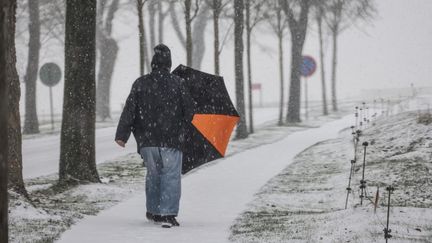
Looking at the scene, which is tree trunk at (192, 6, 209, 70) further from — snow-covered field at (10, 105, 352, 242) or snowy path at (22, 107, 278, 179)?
snow-covered field at (10, 105, 352, 242)

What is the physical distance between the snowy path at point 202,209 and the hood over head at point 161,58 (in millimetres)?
1803

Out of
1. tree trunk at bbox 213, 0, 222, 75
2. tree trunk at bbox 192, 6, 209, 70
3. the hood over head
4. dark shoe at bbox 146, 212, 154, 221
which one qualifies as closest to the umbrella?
the hood over head

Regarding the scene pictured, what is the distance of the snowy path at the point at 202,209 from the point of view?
6.48 meters

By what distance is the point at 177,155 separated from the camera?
7062 mm

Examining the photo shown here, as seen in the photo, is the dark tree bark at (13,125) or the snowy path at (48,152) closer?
the dark tree bark at (13,125)

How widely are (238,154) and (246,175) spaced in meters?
4.33

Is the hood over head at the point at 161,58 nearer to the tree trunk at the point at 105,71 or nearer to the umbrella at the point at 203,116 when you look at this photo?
the umbrella at the point at 203,116

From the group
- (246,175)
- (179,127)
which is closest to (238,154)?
(246,175)

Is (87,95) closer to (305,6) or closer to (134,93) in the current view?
(134,93)

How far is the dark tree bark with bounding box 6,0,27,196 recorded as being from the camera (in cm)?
838

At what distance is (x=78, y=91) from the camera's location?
34.0 ft

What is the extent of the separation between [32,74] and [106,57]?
28.0 ft

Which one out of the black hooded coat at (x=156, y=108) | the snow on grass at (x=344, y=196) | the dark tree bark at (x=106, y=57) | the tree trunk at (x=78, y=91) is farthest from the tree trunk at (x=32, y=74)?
the black hooded coat at (x=156, y=108)

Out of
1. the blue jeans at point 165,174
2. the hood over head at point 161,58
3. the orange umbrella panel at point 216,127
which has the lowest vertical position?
the blue jeans at point 165,174
